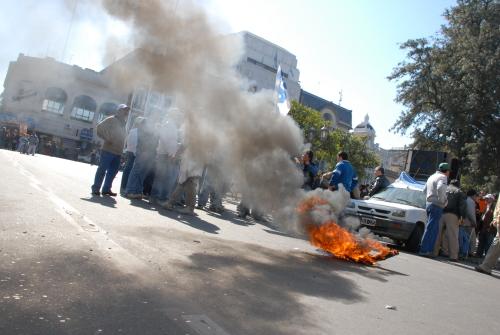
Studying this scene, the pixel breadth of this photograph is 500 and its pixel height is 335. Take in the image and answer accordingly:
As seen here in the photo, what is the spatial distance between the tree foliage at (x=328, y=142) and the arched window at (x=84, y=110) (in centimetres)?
2439

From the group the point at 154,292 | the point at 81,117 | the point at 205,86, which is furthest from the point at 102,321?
the point at 81,117

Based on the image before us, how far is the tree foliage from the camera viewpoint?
2892 centimetres

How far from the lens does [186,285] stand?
13.3 feet

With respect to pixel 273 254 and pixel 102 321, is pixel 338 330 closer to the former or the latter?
pixel 102 321

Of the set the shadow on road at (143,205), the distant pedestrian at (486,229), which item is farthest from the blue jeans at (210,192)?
the distant pedestrian at (486,229)

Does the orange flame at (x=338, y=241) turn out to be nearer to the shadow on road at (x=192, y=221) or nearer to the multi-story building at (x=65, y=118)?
the shadow on road at (x=192, y=221)

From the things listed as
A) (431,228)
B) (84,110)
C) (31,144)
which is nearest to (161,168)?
(431,228)

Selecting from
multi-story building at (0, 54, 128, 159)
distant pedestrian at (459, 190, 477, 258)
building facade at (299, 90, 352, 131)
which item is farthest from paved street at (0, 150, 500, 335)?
building facade at (299, 90, 352, 131)

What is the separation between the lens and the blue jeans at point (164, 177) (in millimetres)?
9891

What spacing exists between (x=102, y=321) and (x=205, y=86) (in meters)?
5.96

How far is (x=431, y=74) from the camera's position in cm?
2691

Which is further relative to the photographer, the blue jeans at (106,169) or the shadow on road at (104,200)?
the blue jeans at (106,169)

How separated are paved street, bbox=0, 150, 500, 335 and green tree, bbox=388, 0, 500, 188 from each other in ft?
63.8

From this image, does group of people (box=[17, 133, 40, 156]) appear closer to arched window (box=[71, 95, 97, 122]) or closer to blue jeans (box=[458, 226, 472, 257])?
arched window (box=[71, 95, 97, 122])
